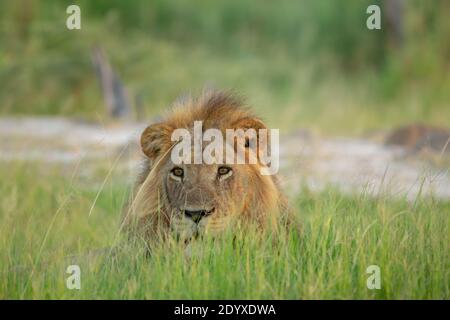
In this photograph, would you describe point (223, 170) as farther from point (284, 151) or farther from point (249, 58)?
point (249, 58)

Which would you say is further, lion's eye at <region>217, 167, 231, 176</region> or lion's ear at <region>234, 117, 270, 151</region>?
lion's ear at <region>234, 117, 270, 151</region>

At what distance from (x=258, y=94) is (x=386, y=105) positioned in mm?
1777

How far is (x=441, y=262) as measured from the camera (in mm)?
4621

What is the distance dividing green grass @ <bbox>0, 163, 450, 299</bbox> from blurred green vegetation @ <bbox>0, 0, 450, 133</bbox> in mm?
6593

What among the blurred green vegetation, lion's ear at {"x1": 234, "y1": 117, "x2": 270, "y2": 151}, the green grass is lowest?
the green grass

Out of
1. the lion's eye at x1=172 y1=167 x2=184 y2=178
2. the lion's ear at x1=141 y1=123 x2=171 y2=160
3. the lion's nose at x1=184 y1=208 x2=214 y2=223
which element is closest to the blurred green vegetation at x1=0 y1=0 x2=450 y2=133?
the lion's ear at x1=141 y1=123 x2=171 y2=160

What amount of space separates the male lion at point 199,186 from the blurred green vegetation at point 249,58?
6379 mm

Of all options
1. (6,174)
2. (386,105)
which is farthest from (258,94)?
(6,174)

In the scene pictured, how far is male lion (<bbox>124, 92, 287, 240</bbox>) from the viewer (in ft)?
15.3

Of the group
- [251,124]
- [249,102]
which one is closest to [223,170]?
[251,124]

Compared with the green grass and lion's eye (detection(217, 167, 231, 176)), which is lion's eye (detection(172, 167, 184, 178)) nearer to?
lion's eye (detection(217, 167, 231, 176))
